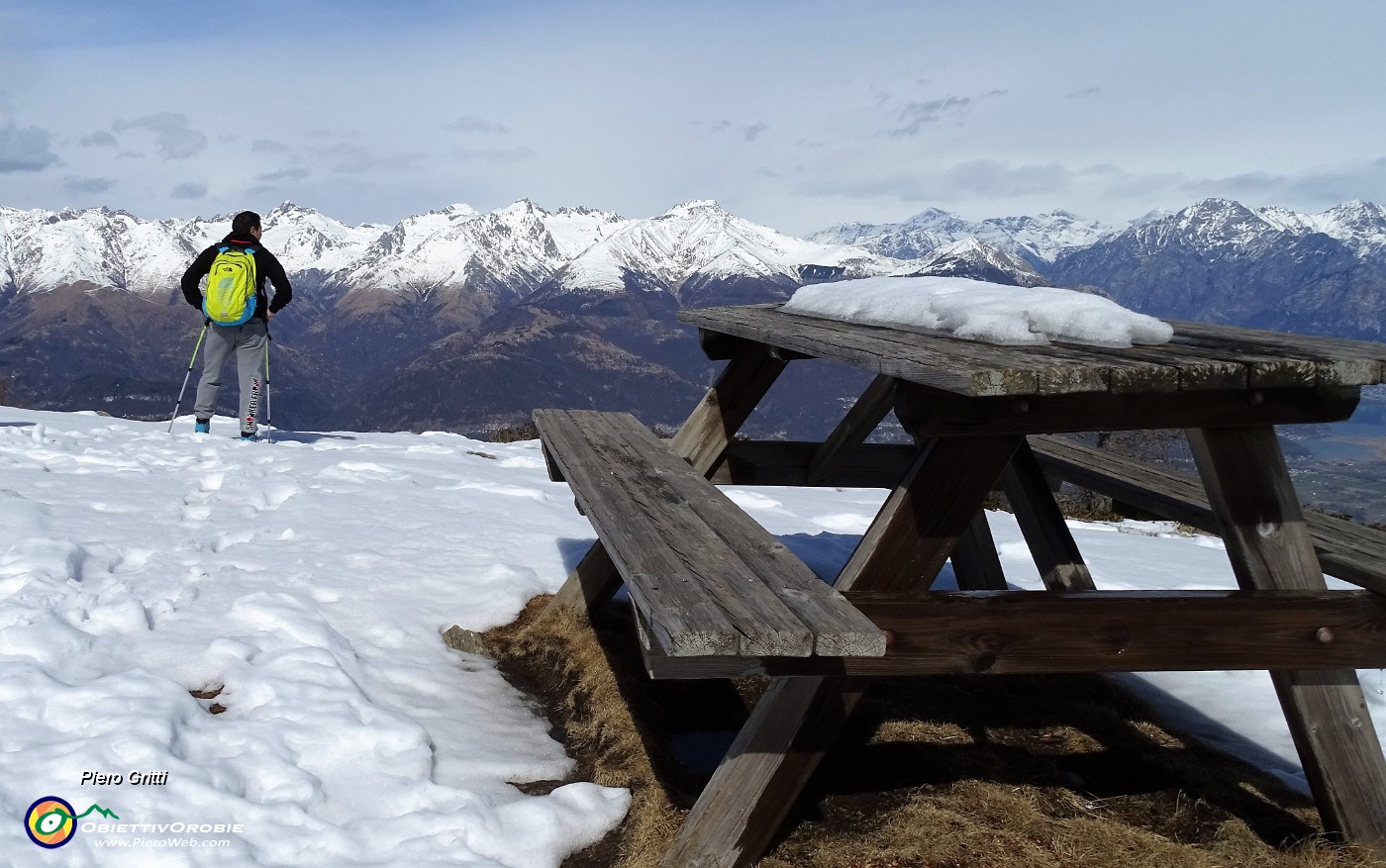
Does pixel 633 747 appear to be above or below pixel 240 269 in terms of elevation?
below

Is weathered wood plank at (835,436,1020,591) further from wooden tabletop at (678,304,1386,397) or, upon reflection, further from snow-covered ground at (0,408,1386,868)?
snow-covered ground at (0,408,1386,868)

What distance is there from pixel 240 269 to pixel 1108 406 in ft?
32.0

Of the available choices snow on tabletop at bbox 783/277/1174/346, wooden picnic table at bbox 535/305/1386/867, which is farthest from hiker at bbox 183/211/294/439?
wooden picnic table at bbox 535/305/1386/867

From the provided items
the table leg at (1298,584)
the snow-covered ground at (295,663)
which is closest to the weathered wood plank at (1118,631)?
the table leg at (1298,584)

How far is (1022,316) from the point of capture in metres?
3.76

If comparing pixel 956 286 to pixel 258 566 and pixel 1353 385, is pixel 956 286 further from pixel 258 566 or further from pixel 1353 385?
pixel 258 566

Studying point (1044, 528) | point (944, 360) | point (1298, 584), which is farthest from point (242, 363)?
point (1298, 584)

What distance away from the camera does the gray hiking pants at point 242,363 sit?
10.8 metres

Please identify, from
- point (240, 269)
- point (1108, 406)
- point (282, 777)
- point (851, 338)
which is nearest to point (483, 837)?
point (282, 777)

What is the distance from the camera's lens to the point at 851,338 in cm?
411

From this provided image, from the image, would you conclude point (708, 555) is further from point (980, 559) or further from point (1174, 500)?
point (980, 559)

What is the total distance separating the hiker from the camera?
10602 mm

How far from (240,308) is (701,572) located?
904 cm

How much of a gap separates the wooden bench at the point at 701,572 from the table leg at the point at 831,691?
15.1 inches
